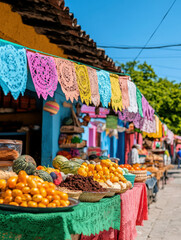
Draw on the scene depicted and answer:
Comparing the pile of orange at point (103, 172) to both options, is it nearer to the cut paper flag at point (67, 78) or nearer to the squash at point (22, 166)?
the squash at point (22, 166)

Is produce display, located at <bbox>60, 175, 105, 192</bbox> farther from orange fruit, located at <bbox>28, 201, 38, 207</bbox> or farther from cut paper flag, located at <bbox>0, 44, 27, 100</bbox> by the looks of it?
cut paper flag, located at <bbox>0, 44, 27, 100</bbox>

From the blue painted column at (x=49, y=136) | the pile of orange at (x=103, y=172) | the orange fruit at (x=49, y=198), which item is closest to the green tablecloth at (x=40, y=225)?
the orange fruit at (x=49, y=198)

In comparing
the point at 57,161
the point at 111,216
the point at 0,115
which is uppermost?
the point at 0,115

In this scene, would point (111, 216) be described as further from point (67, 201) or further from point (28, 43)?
point (28, 43)

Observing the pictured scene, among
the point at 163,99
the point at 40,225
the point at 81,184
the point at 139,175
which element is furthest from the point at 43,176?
the point at 163,99

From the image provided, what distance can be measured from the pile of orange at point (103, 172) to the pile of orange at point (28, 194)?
1.42 metres

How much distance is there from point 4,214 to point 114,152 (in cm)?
1497

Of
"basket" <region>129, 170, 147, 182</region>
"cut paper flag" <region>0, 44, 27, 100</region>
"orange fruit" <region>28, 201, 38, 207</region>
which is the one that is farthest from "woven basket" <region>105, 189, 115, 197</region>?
"basket" <region>129, 170, 147, 182</region>

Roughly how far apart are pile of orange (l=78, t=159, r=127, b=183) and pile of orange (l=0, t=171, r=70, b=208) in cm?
142

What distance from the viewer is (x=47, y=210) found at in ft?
8.59

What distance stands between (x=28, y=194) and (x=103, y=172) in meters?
2.05

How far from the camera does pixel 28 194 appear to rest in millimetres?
2781

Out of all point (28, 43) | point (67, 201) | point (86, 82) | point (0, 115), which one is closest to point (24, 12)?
point (28, 43)

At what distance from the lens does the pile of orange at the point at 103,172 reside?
439 cm
